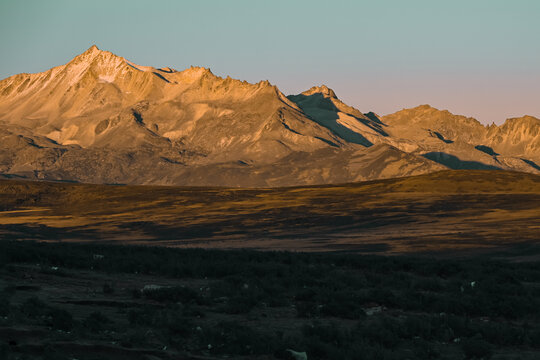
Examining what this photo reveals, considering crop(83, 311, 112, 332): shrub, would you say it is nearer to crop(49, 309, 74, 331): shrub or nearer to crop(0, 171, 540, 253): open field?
crop(49, 309, 74, 331): shrub

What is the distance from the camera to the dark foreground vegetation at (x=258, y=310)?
1811cm

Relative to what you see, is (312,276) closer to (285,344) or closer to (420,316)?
(420,316)

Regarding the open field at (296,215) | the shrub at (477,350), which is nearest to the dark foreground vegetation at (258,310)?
the shrub at (477,350)

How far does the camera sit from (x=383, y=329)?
2075cm

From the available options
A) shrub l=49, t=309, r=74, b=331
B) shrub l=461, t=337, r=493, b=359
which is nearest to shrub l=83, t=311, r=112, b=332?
shrub l=49, t=309, r=74, b=331

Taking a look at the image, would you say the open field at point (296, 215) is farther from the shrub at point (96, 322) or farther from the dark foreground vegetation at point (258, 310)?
the shrub at point (96, 322)

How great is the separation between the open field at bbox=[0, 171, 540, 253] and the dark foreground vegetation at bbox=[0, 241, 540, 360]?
33932 millimetres

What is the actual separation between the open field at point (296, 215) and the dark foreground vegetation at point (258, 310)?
33.9 m

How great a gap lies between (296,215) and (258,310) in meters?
89.6

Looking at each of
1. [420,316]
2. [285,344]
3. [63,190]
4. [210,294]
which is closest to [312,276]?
[210,294]

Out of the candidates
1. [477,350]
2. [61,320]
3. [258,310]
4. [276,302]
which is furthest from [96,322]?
[477,350]

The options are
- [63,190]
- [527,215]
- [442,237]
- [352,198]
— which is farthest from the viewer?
[63,190]

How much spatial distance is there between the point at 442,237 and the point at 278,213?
143 feet

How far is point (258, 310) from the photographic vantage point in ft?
81.1
